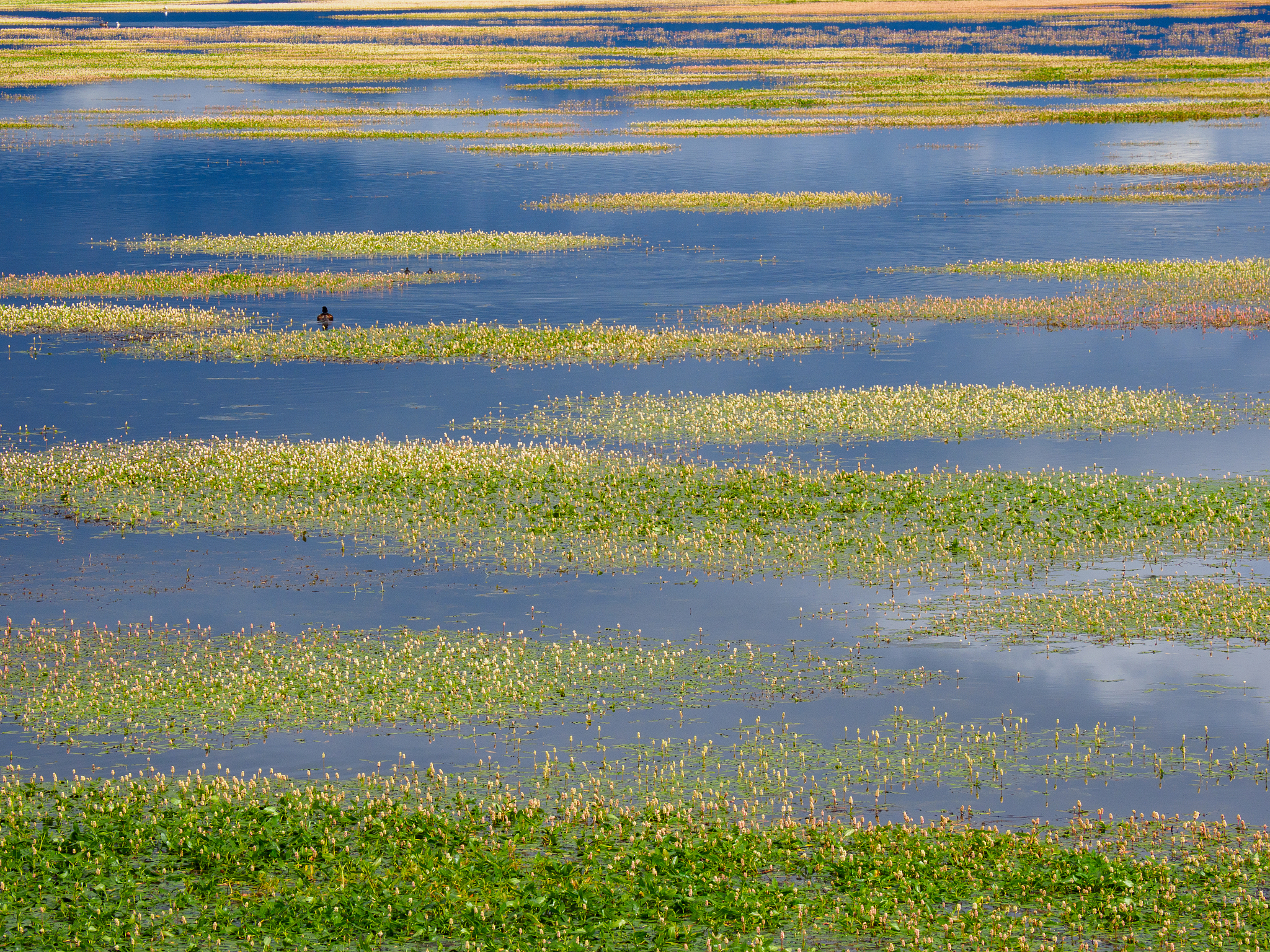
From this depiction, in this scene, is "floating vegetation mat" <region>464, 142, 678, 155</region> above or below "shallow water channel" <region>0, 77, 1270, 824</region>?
above

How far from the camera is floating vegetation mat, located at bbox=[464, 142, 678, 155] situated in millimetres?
95750

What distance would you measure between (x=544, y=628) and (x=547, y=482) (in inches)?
Answer: 304

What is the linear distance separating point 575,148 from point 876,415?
65.4 metres

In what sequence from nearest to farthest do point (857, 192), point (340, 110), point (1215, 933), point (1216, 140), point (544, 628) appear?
point (1215, 933)
point (544, 628)
point (857, 192)
point (1216, 140)
point (340, 110)

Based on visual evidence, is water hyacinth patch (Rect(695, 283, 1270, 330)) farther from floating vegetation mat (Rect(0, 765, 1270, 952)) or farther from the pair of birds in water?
floating vegetation mat (Rect(0, 765, 1270, 952))


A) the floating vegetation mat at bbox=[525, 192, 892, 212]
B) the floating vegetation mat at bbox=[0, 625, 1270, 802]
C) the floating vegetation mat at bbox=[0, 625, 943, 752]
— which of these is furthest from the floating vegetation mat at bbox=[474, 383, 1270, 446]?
the floating vegetation mat at bbox=[525, 192, 892, 212]

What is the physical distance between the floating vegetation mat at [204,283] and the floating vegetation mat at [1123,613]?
3591 cm

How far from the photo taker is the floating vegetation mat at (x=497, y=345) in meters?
43.3

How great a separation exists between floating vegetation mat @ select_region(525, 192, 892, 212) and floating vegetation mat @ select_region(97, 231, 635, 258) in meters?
8.44

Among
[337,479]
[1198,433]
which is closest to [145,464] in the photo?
[337,479]

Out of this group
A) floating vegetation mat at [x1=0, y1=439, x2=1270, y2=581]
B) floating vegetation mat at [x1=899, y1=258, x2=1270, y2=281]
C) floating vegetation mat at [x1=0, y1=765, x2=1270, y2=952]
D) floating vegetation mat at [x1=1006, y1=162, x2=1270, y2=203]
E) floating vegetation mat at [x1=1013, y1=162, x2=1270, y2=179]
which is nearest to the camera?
floating vegetation mat at [x1=0, y1=765, x2=1270, y2=952]

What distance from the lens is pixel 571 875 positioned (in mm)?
15320

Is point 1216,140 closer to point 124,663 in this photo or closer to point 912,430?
point 912,430

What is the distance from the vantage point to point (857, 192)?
7750cm
